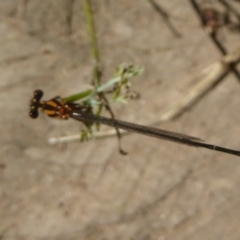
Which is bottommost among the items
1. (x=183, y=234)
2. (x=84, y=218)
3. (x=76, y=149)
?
(x=183, y=234)

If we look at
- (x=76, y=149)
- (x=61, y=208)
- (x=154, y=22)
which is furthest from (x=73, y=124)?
Result: (x=154, y=22)

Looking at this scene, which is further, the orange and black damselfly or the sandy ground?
the sandy ground

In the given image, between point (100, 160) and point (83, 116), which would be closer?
point (83, 116)

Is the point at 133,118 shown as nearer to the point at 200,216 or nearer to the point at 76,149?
the point at 76,149

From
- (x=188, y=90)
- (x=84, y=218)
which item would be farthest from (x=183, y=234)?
(x=188, y=90)

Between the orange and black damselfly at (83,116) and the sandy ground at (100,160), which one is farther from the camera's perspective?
the sandy ground at (100,160)

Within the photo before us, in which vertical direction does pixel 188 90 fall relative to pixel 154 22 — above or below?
below
